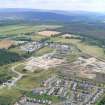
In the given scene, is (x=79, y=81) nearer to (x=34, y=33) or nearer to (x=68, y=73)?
(x=68, y=73)

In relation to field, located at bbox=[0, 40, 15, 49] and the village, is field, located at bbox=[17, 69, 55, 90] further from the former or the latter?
field, located at bbox=[0, 40, 15, 49]

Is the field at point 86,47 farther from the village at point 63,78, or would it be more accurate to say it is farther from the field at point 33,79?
the field at point 33,79

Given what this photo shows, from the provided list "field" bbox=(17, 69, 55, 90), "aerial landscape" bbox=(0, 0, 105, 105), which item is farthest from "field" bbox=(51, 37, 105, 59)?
"field" bbox=(17, 69, 55, 90)

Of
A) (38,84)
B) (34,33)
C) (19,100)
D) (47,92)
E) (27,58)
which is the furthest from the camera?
(34,33)

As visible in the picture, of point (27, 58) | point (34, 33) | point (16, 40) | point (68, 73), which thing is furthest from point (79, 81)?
point (34, 33)

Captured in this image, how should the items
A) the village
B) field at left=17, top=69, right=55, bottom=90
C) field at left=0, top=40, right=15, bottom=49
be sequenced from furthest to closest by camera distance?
field at left=0, top=40, right=15, bottom=49
field at left=17, top=69, right=55, bottom=90
the village

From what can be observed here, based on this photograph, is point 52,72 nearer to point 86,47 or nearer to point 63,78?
point 63,78

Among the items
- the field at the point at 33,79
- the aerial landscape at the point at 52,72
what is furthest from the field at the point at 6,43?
the field at the point at 33,79

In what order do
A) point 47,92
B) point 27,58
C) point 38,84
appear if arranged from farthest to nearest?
point 27,58
point 38,84
point 47,92

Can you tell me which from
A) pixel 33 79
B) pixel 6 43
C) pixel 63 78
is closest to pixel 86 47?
pixel 6 43

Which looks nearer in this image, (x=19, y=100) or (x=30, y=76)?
(x=19, y=100)

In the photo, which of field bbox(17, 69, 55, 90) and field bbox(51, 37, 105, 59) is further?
→ field bbox(51, 37, 105, 59)
